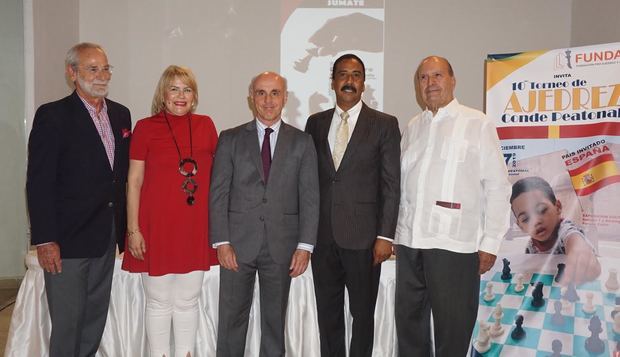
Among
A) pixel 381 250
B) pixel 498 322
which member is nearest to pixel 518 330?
pixel 498 322

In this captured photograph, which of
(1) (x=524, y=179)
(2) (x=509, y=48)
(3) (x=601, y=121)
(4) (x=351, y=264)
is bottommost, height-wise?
(4) (x=351, y=264)

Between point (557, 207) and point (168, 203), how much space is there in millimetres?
2124

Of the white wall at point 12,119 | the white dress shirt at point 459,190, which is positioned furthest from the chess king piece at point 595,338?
the white wall at point 12,119

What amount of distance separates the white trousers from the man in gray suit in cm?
→ 16

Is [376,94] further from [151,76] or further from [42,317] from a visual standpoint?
[42,317]

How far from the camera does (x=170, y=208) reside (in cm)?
226

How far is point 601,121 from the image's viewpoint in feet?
8.52

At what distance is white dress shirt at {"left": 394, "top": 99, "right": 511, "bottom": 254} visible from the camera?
91.4 inches

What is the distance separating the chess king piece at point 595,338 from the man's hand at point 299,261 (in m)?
1.63

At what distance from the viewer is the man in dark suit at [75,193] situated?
2.21 metres

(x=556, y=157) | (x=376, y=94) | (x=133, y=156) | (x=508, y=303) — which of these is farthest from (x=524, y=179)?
(x=133, y=156)

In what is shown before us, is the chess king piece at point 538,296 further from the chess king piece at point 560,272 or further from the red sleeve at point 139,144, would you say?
the red sleeve at point 139,144

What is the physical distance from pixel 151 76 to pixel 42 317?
7.74 feet

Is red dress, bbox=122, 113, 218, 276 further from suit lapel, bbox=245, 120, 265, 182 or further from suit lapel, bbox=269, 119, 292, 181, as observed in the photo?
suit lapel, bbox=269, 119, 292, 181
